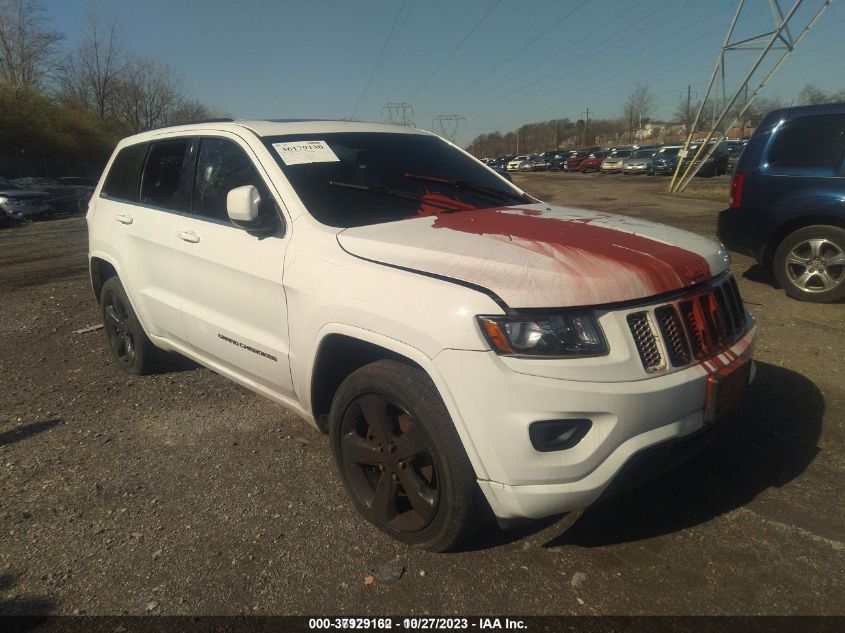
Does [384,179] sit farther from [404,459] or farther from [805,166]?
[805,166]

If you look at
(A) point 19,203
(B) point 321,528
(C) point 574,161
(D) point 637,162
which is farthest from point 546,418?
(C) point 574,161

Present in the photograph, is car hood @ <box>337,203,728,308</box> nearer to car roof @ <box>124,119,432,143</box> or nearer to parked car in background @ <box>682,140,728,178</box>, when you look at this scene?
car roof @ <box>124,119,432,143</box>

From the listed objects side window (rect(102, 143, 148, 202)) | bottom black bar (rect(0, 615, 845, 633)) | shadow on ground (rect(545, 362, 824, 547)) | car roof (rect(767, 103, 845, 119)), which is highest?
car roof (rect(767, 103, 845, 119))

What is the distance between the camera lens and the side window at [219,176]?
320 cm

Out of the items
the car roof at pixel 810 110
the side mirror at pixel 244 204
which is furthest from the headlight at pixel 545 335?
the car roof at pixel 810 110

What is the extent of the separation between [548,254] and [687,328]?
1.90 feet

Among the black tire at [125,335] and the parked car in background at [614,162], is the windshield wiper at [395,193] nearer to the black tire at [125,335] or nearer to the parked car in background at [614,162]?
the black tire at [125,335]

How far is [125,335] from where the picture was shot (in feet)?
15.3

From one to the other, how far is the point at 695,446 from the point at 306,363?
1652 mm

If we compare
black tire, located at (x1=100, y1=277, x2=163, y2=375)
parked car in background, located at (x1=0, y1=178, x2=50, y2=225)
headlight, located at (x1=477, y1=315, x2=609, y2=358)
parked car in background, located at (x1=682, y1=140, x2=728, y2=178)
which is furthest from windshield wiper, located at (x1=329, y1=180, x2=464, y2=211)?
parked car in background, located at (x1=682, y1=140, x2=728, y2=178)

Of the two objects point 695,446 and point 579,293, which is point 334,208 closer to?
point 579,293

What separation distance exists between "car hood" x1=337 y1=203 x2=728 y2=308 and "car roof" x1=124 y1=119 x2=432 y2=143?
973mm

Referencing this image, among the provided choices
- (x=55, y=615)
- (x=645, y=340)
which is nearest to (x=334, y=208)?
(x=645, y=340)

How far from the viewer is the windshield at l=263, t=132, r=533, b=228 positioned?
2998mm
